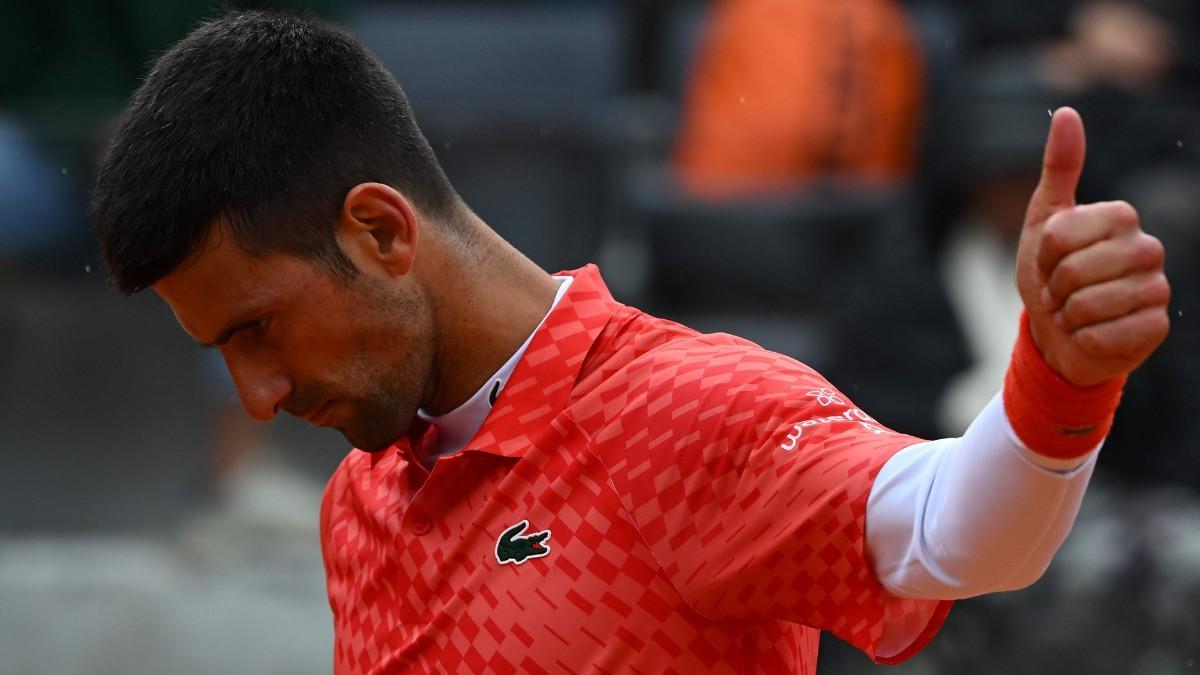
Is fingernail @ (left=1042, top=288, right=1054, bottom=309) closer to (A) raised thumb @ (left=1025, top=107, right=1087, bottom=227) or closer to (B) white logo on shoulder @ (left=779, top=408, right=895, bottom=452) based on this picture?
(A) raised thumb @ (left=1025, top=107, right=1087, bottom=227)

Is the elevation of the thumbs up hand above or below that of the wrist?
above

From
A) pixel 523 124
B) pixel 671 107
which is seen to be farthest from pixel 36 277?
pixel 671 107

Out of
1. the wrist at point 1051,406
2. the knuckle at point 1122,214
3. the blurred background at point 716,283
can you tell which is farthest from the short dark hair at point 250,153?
the blurred background at point 716,283

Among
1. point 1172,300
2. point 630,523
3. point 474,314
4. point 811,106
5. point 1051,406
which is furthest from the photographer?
point 811,106

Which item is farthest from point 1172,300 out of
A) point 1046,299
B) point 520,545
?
point 1046,299

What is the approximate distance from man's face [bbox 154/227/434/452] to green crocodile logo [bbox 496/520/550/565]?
9.3 inches

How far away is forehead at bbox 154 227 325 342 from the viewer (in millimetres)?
2211

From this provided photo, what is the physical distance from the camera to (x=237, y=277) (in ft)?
7.29

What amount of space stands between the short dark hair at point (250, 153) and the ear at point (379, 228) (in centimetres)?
2

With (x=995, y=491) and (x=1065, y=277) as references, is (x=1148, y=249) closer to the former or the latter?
A: (x=1065, y=277)

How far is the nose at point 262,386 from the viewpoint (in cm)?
229

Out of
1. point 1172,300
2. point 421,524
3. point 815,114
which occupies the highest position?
point 421,524

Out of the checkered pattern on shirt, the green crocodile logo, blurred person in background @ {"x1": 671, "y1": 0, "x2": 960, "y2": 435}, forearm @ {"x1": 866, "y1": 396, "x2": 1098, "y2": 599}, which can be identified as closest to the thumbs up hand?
forearm @ {"x1": 866, "y1": 396, "x2": 1098, "y2": 599}

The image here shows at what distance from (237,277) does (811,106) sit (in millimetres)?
3921
